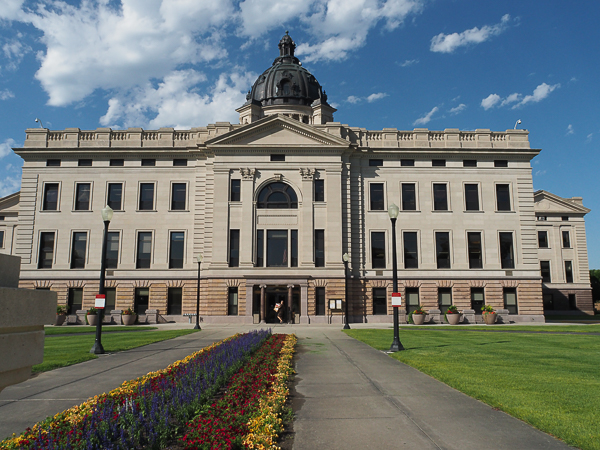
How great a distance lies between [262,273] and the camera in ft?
137

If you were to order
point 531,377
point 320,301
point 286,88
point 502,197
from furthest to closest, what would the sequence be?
1. point 286,88
2. point 502,197
3. point 320,301
4. point 531,377

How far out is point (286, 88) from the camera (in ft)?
217

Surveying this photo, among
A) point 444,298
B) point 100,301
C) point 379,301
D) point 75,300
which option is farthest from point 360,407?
point 75,300

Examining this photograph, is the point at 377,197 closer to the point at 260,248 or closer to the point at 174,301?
the point at 260,248

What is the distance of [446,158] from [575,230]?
34.9 m

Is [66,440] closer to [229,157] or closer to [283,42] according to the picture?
[229,157]

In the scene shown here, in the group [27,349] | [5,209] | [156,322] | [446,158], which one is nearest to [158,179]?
[156,322]

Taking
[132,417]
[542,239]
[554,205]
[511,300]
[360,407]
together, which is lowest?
[360,407]

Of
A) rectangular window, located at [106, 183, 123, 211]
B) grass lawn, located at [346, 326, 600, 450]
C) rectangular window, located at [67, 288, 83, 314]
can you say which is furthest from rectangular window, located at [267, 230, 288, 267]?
grass lawn, located at [346, 326, 600, 450]

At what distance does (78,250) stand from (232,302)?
1682 centimetres

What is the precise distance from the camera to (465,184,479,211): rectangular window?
46.1 metres

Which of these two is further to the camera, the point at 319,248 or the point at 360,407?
the point at 319,248

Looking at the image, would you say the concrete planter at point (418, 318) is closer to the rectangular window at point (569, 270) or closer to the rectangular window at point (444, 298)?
the rectangular window at point (444, 298)

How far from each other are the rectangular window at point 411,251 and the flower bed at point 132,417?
36.6 meters
